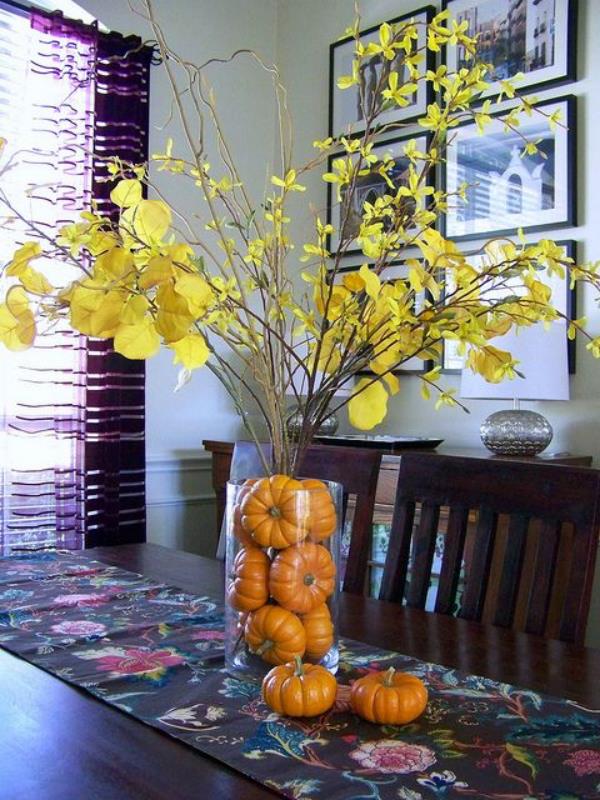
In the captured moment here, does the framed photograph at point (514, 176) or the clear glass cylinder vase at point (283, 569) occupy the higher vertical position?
the framed photograph at point (514, 176)

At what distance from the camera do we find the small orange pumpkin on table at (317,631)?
1.00 m

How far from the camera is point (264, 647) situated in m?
0.99

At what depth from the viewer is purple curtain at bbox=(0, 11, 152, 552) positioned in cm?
287

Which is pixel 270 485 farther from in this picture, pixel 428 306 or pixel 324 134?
pixel 324 134

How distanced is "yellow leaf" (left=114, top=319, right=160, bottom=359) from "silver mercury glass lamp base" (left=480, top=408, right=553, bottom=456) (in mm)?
1714

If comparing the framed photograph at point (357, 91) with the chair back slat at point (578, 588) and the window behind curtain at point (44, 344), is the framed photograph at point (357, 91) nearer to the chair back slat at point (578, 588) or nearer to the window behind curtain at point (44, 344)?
the window behind curtain at point (44, 344)

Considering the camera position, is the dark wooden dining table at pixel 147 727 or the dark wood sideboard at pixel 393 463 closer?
the dark wooden dining table at pixel 147 727

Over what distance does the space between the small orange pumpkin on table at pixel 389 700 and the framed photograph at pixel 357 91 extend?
2.52 meters

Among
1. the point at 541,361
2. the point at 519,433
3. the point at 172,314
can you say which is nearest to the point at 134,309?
the point at 172,314

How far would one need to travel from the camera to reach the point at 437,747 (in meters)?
0.86

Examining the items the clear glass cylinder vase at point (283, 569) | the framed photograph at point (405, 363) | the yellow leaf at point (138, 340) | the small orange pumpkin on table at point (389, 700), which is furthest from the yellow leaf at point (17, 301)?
the framed photograph at point (405, 363)

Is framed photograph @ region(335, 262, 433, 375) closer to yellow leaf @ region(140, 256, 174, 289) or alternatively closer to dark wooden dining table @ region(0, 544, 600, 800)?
dark wooden dining table @ region(0, 544, 600, 800)

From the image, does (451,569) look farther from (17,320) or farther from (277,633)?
(17,320)

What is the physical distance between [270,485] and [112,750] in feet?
1.04
